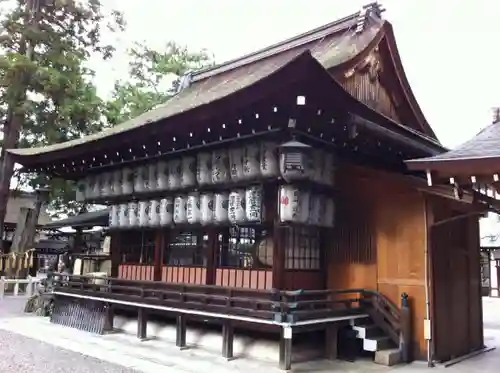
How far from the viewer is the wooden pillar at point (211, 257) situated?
26.8ft

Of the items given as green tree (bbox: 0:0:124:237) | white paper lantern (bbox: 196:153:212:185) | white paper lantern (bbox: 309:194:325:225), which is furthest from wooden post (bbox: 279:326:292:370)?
green tree (bbox: 0:0:124:237)

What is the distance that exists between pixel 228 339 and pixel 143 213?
11.4 ft

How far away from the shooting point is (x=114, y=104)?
59.4ft

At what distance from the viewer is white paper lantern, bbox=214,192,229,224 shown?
7.79 m

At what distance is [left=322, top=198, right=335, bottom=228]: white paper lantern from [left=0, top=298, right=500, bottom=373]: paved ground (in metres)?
2.16

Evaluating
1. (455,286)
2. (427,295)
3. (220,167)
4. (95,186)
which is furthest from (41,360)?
(455,286)

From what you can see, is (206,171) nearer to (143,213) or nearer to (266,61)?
(143,213)

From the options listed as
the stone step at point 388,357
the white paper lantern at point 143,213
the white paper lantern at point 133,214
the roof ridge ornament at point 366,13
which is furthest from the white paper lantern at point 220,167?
the roof ridge ornament at point 366,13

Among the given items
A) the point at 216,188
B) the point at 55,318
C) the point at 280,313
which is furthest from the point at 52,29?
the point at 280,313

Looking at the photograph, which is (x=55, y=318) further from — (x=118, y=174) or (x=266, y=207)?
(x=266, y=207)

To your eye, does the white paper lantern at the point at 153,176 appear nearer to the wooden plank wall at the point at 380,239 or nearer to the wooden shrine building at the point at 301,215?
the wooden shrine building at the point at 301,215

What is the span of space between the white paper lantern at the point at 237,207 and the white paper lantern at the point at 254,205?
127 millimetres

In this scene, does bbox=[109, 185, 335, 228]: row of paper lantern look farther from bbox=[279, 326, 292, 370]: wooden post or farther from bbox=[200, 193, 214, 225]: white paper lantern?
bbox=[279, 326, 292, 370]: wooden post

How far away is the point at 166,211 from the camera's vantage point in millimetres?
8938
